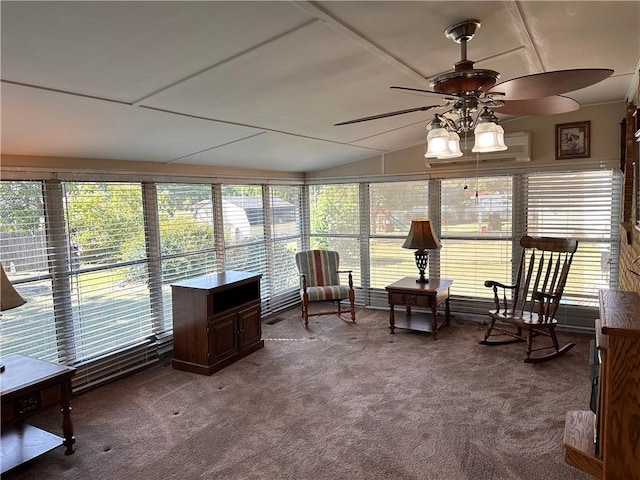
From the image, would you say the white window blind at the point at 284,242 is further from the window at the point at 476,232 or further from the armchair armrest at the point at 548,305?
the armchair armrest at the point at 548,305

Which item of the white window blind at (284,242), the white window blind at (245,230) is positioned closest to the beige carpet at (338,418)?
the white window blind at (245,230)

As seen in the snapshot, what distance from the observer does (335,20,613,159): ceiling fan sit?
1.80 m

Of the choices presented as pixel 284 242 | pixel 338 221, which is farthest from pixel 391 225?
pixel 284 242

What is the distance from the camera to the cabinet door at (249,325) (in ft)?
13.9

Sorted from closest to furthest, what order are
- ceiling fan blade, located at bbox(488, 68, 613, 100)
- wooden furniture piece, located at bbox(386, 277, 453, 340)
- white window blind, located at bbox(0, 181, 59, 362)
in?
1. ceiling fan blade, located at bbox(488, 68, 613, 100)
2. white window blind, located at bbox(0, 181, 59, 362)
3. wooden furniture piece, located at bbox(386, 277, 453, 340)

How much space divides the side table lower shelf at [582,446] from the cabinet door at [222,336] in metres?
2.98

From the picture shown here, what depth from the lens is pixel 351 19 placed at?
207 centimetres

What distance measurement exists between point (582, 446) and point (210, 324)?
10.1ft

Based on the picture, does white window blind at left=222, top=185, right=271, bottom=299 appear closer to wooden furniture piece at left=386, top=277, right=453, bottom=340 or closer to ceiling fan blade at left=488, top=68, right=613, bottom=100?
wooden furniture piece at left=386, top=277, right=453, bottom=340

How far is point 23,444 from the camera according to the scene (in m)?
2.68

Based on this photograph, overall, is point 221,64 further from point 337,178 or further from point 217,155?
point 337,178

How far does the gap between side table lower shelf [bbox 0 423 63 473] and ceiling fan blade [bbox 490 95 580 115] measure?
3.31m

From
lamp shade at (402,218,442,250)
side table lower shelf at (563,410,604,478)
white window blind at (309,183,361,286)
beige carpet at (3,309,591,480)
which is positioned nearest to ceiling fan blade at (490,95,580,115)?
side table lower shelf at (563,410,604,478)

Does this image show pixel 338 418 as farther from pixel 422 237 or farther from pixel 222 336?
pixel 422 237
